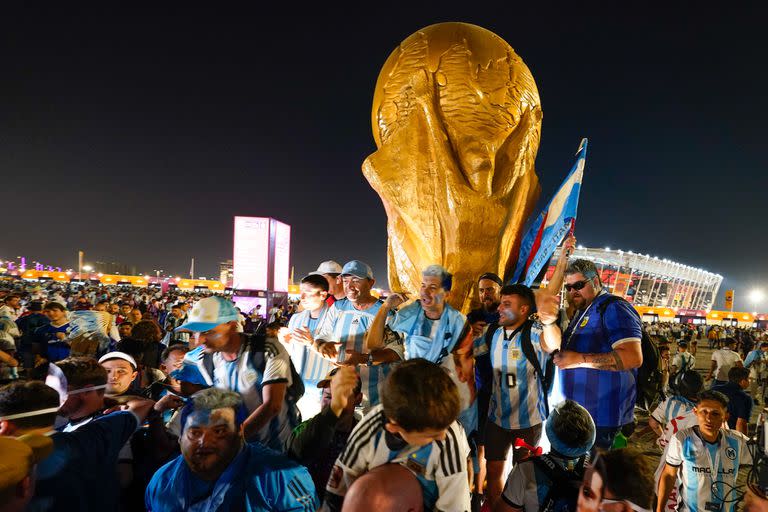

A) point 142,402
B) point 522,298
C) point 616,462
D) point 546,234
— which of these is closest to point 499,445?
point 522,298

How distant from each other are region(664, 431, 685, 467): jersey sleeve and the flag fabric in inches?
97.7

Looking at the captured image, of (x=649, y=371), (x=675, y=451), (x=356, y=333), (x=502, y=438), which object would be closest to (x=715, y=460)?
(x=675, y=451)

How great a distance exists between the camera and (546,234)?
5621mm

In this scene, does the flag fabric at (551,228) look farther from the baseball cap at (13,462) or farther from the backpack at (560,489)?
the baseball cap at (13,462)

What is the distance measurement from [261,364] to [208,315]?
0.45m

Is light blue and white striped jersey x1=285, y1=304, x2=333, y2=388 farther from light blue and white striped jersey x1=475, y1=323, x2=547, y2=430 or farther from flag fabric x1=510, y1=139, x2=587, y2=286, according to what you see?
flag fabric x1=510, y1=139, x2=587, y2=286

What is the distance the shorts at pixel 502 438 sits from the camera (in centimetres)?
299

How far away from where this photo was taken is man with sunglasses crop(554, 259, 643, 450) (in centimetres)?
260

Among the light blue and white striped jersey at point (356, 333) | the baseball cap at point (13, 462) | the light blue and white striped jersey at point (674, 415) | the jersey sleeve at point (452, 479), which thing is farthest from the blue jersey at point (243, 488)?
the light blue and white striped jersey at point (674, 415)

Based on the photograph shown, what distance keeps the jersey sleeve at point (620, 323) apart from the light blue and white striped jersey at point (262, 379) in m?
2.11

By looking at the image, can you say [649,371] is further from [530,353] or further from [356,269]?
[356,269]

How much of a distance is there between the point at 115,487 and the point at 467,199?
16.7 ft

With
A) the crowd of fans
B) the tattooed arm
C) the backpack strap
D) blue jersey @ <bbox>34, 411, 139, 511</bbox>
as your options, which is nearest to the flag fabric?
the crowd of fans

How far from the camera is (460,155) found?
6160 millimetres
